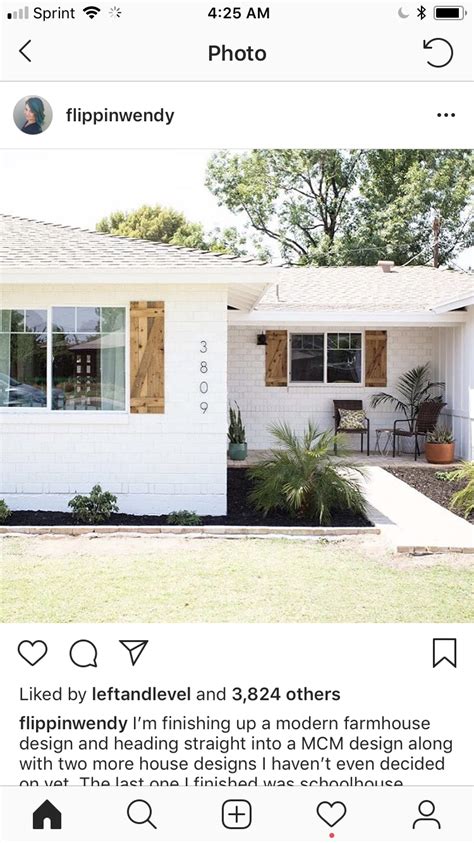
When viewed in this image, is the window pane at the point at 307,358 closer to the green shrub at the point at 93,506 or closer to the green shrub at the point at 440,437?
the green shrub at the point at 440,437

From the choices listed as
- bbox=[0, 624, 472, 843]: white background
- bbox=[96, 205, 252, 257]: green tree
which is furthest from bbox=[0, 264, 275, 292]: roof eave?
bbox=[96, 205, 252, 257]: green tree

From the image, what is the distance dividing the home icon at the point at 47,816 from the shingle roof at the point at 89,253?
6222 millimetres

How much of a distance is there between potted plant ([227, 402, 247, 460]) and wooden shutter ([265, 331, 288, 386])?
4.33ft

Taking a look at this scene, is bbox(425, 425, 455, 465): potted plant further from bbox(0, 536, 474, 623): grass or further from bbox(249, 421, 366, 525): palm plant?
bbox(0, 536, 474, 623): grass

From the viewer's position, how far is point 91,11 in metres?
1.69

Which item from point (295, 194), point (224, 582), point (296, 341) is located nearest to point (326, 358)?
point (296, 341)

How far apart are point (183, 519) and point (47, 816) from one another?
572cm

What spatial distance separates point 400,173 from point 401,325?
23.0 ft

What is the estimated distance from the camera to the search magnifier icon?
1.39 m

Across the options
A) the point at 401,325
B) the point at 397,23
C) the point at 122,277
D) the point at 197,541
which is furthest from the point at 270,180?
the point at 397,23

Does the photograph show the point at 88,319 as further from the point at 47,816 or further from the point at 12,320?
the point at 47,816

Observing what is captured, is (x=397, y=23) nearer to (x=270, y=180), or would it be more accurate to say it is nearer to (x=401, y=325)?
(x=401, y=325)

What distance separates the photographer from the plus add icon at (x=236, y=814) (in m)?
1.39

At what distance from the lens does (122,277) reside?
23.9ft
